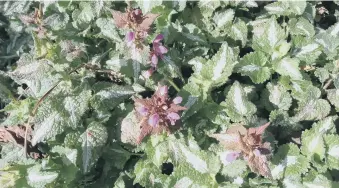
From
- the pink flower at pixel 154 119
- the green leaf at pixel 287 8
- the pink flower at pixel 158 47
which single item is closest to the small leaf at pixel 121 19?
the pink flower at pixel 158 47

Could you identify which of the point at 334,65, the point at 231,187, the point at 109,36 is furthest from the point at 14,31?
the point at 334,65

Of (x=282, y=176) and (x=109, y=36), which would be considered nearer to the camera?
(x=282, y=176)

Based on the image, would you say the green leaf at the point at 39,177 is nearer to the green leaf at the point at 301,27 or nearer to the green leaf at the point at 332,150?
the green leaf at the point at 332,150

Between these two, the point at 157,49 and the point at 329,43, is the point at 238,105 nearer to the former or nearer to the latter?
the point at 157,49

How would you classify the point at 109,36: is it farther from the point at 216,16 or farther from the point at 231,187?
the point at 231,187

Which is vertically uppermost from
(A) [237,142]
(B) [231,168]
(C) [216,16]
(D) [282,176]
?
(C) [216,16]

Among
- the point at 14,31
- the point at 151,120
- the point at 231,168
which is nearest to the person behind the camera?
the point at 151,120

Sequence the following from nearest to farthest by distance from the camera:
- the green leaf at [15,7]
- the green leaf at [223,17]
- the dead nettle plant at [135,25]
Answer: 1. the dead nettle plant at [135,25]
2. the green leaf at [223,17]
3. the green leaf at [15,7]

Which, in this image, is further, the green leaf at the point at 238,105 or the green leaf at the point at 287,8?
the green leaf at the point at 287,8
